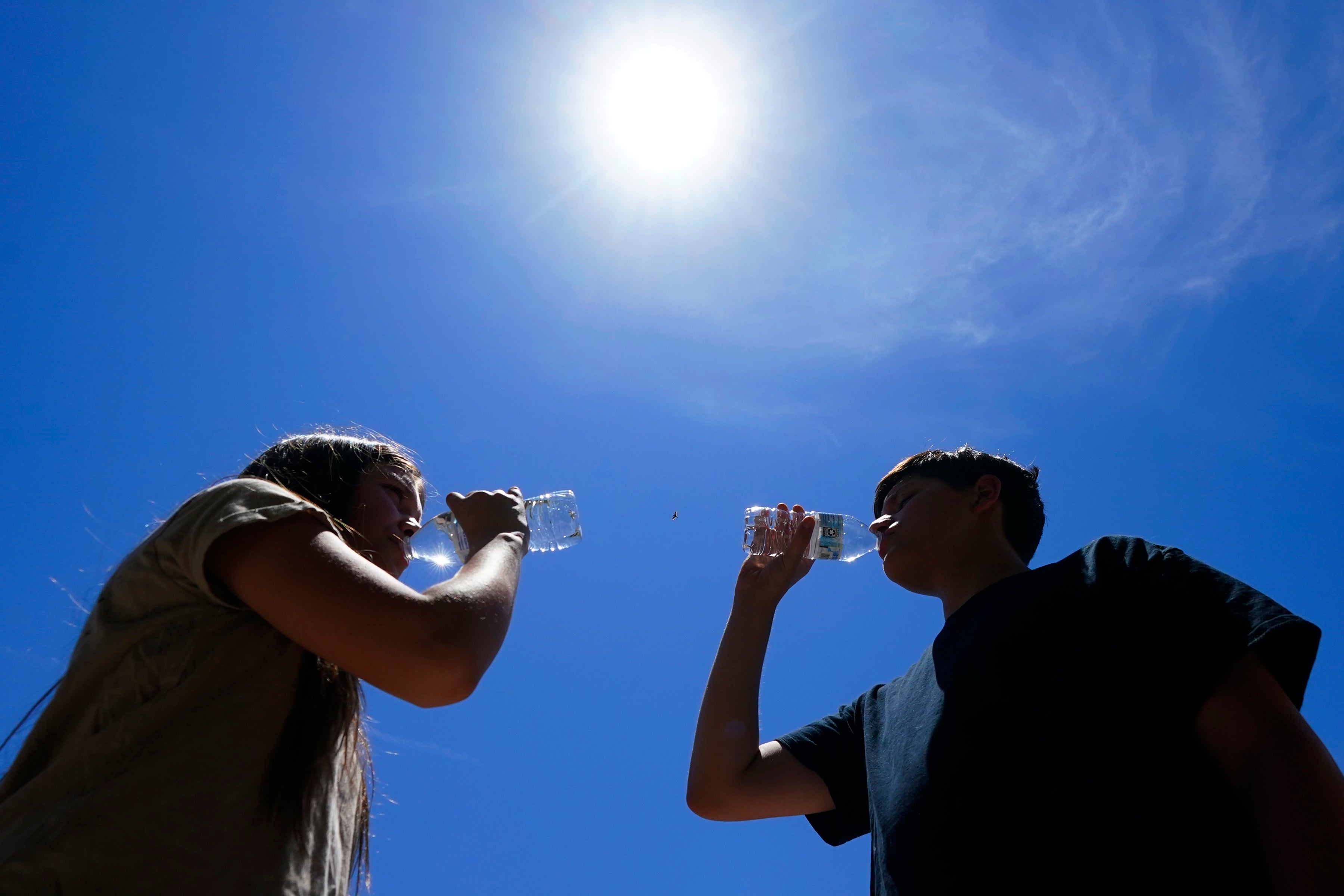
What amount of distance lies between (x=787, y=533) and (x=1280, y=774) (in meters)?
2.37

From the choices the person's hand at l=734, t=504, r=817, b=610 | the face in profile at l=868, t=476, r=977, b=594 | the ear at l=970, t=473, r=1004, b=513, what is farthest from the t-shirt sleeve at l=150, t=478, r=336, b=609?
the ear at l=970, t=473, r=1004, b=513

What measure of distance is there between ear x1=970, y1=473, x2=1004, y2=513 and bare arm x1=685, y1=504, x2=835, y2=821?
114cm

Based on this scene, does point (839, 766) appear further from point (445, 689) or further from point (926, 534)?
point (445, 689)

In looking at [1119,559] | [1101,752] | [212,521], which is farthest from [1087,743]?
[212,521]

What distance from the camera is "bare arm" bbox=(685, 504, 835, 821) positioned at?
3.09m

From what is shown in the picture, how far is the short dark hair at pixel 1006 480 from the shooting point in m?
3.63

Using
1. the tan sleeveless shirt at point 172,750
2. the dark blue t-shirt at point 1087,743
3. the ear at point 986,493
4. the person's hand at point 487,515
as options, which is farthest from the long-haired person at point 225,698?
the ear at point 986,493

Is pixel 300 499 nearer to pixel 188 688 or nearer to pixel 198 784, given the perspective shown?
pixel 188 688

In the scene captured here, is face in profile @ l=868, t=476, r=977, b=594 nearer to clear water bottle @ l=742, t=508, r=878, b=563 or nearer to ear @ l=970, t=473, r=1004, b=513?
ear @ l=970, t=473, r=1004, b=513

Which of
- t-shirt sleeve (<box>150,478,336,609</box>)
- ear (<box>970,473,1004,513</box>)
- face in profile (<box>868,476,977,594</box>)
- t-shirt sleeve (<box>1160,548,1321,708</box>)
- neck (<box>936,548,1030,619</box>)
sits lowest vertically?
t-shirt sleeve (<box>150,478,336,609</box>)

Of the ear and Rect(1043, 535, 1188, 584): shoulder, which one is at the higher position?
the ear

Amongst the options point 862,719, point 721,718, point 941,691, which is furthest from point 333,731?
point 862,719

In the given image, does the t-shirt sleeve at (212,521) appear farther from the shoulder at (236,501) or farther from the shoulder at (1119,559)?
the shoulder at (1119,559)

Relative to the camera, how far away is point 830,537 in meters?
4.43
